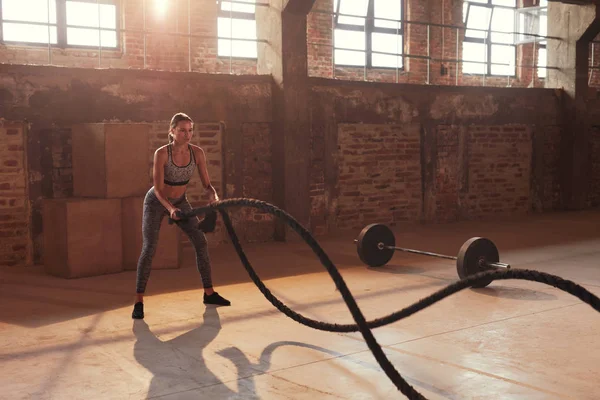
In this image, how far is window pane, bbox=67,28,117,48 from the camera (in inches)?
458

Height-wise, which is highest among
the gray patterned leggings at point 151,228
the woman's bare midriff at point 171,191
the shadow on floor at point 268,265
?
the woman's bare midriff at point 171,191

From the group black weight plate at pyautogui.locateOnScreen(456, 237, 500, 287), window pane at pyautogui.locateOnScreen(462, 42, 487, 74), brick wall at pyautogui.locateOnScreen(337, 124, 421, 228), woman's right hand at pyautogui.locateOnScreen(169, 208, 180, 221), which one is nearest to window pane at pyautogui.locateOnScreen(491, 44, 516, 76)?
window pane at pyautogui.locateOnScreen(462, 42, 487, 74)

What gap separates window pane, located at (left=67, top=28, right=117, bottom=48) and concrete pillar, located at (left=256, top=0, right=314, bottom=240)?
11.7ft

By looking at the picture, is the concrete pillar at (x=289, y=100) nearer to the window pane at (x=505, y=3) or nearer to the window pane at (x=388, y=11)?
the window pane at (x=388, y=11)

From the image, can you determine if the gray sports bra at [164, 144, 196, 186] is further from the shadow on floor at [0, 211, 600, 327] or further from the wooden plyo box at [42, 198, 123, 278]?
the wooden plyo box at [42, 198, 123, 278]

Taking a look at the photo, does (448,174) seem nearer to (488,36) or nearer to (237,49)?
(237,49)

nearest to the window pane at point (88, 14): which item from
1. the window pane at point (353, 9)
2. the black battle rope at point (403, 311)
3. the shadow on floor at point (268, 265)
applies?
the window pane at point (353, 9)

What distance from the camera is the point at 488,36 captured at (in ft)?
52.0

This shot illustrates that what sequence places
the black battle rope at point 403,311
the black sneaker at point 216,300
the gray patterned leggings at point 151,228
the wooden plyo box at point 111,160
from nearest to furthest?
the black battle rope at point 403,311 → the gray patterned leggings at point 151,228 → the black sneaker at point 216,300 → the wooden plyo box at point 111,160

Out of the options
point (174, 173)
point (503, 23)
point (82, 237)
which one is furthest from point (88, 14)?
point (503, 23)

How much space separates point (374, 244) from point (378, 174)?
315 centimetres

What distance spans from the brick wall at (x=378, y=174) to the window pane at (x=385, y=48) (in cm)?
390

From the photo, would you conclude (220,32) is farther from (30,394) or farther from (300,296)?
(30,394)

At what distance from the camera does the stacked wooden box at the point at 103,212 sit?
6.89 meters
